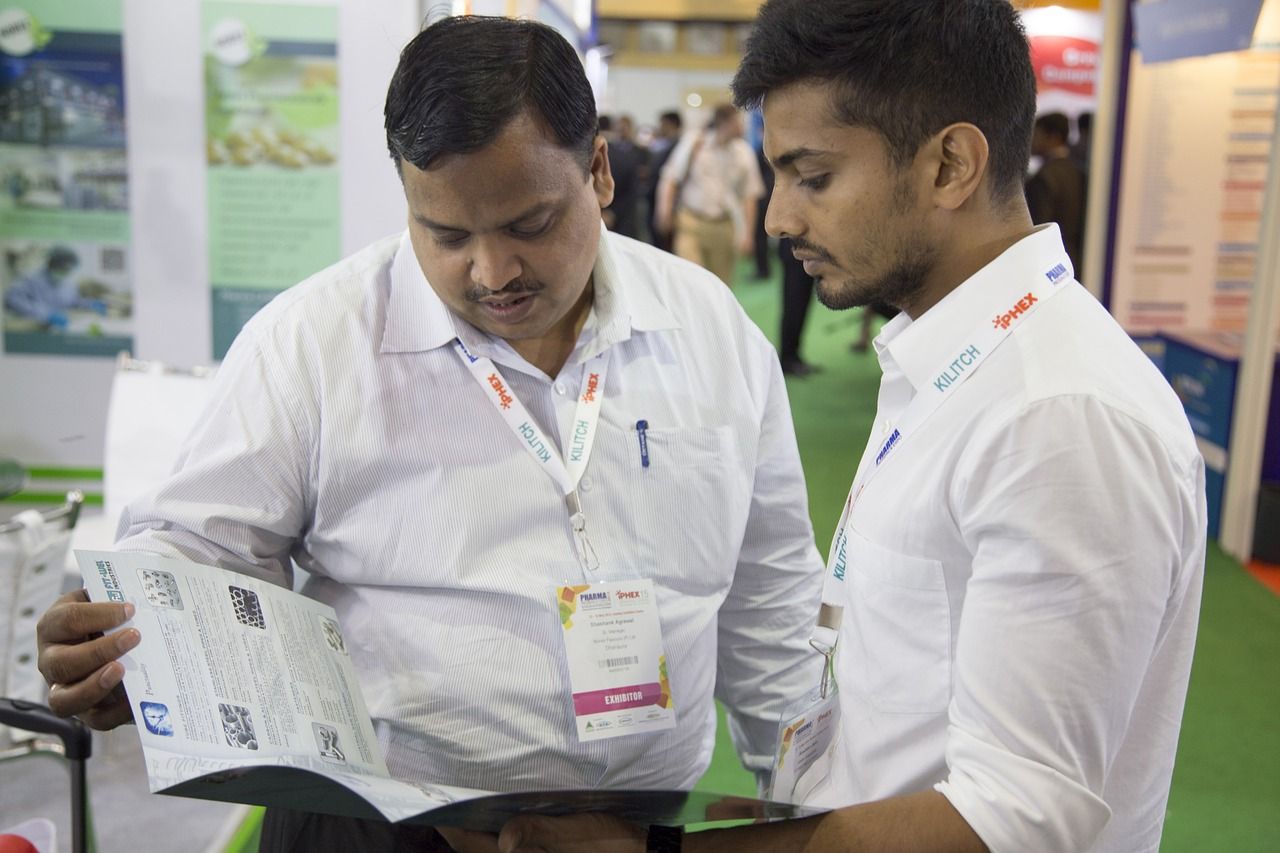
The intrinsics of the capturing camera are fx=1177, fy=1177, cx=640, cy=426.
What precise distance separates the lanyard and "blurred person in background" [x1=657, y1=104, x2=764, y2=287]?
22.8 ft

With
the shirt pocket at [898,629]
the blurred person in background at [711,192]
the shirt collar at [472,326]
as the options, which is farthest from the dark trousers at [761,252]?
the shirt pocket at [898,629]

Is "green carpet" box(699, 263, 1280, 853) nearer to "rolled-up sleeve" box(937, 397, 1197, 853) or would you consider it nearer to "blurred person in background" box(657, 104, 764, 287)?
"rolled-up sleeve" box(937, 397, 1197, 853)

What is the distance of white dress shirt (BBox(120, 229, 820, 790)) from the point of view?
142 centimetres

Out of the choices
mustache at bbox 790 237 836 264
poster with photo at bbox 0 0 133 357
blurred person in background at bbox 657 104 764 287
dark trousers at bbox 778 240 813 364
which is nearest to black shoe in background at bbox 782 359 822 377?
dark trousers at bbox 778 240 813 364

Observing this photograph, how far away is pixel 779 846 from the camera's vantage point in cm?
105

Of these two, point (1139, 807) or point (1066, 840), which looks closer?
point (1066, 840)

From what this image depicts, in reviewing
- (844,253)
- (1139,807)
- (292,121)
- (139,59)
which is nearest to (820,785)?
(1139,807)

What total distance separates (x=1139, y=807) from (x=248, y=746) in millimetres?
839

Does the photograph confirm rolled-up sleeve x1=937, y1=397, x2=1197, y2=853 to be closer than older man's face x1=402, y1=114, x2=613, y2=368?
Yes

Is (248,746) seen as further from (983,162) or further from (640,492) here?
(983,162)

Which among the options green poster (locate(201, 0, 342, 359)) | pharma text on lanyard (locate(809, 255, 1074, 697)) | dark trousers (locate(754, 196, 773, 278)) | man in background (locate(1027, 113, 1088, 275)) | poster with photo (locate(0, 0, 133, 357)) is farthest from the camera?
dark trousers (locate(754, 196, 773, 278))

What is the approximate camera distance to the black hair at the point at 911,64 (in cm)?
108

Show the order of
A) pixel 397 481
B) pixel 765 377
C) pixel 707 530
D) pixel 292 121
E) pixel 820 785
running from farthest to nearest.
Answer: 1. pixel 292 121
2. pixel 765 377
3. pixel 707 530
4. pixel 397 481
5. pixel 820 785

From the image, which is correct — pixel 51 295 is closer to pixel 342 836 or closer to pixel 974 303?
pixel 342 836
